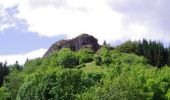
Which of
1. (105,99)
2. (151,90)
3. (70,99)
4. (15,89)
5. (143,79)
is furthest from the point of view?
(15,89)

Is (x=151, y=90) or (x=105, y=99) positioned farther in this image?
(x=151, y=90)

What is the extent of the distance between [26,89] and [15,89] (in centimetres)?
3329

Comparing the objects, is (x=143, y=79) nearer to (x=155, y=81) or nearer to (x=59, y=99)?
(x=155, y=81)

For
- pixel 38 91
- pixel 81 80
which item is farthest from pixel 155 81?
pixel 38 91

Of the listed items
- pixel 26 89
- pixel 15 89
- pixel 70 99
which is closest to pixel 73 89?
pixel 70 99

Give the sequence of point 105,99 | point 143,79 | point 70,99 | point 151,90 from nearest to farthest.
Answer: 1. point 105,99
2. point 70,99
3. point 151,90
4. point 143,79

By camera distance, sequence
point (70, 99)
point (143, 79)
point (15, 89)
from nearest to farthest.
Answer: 1. point (70, 99)
2. point (143, 79)
3. point (15, 89)

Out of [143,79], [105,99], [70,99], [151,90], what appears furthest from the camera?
[143,79]

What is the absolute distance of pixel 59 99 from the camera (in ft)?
368

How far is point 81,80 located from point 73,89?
4.91 m

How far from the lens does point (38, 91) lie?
118m

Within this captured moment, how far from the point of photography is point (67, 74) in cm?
11794

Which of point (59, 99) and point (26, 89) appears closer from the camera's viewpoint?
point (59, 99)

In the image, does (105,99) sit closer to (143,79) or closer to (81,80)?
(81,80)
